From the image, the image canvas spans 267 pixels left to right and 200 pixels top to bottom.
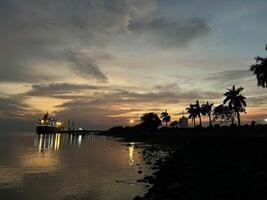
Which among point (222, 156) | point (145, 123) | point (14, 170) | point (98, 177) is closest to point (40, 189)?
point (98, 177)

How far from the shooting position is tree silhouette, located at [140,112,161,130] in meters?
193

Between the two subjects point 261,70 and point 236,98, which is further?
point 236,98

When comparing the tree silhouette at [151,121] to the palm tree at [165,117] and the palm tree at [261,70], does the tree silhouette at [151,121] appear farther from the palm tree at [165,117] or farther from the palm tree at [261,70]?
the palm tree at [261,70]

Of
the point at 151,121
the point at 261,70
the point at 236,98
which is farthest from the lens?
the point at 151,121

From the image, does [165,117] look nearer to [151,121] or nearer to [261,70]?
[151,121]

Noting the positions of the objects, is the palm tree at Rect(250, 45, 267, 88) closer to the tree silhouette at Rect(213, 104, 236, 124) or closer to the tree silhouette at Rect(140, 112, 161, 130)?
the tree silhouette at Rect(213, 104, 236, 124)

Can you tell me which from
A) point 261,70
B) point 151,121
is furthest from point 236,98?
point 151,121

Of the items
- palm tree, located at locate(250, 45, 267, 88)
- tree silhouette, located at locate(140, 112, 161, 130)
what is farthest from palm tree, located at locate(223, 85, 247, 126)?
tree silhouette, located at locate(140, 112, 161, 130)

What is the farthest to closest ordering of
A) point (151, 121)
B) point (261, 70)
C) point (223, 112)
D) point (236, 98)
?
1. point (151, 121)
2. point (223, 112)
3. point (236, 98)
4. point (261, 70)

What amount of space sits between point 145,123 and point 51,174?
6083 inches

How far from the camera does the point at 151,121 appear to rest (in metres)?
193

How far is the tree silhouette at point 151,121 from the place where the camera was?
634 ft

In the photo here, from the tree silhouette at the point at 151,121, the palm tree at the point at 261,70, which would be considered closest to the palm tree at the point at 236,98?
the palm tree at the point at 261,70

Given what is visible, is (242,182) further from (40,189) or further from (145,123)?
(145,123)
